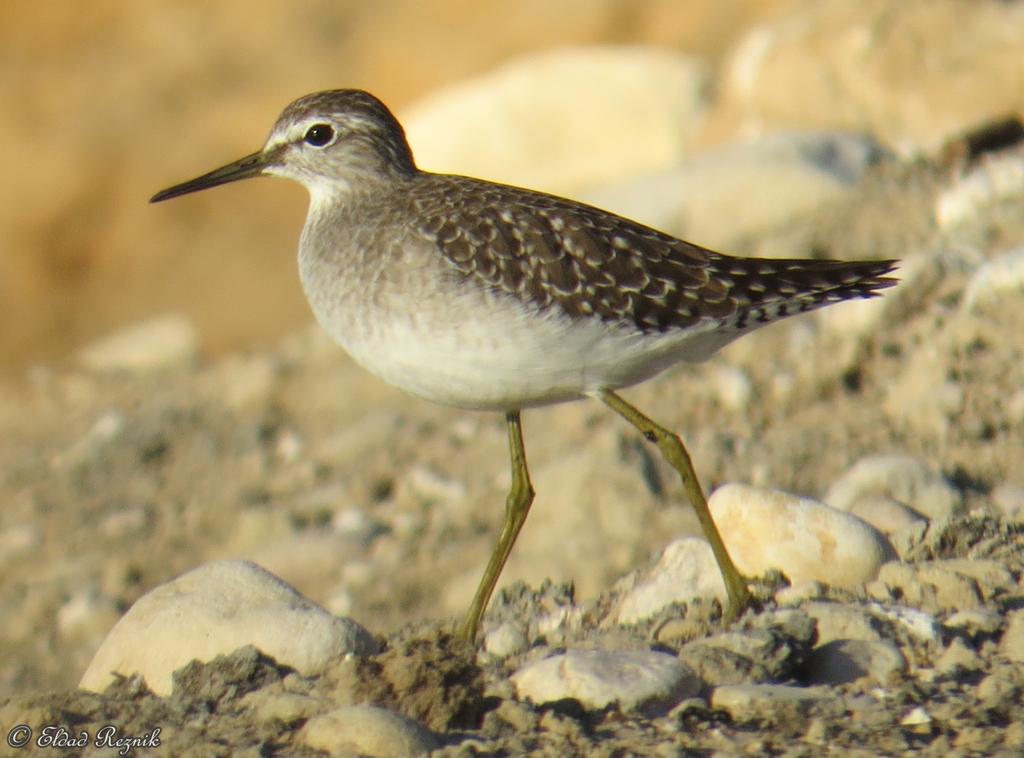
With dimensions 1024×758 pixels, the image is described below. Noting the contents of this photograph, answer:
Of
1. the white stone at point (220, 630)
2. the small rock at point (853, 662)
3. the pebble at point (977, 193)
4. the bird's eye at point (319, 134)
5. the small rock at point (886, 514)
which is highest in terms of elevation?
the bird's eye at point (319, 134)

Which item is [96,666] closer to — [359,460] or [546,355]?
[546,355]

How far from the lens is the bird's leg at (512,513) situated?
20.8ft

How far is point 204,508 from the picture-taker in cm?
1019

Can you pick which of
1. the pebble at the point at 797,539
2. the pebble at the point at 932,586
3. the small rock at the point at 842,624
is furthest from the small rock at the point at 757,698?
the pebble at the point at 797,539

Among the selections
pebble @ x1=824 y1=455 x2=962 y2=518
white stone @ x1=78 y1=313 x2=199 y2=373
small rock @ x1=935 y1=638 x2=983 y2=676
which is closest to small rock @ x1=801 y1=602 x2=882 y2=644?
small rock @ x1=935 y1=638 x2=983 y2=676

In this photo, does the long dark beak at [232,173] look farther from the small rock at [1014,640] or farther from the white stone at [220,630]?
the small rock at [1014,640]

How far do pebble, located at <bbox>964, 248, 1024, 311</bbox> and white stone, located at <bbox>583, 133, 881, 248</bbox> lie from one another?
153cm

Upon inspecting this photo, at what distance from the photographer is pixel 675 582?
21.0 feet

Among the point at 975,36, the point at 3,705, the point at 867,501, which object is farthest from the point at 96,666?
the point at 975,36

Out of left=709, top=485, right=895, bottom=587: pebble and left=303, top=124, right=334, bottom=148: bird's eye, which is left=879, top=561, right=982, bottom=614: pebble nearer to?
left=709, top=485, right=895, bottom=587: pebble

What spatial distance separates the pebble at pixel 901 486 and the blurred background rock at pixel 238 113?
5.58m

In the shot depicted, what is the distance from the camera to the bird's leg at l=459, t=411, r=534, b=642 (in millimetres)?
6344

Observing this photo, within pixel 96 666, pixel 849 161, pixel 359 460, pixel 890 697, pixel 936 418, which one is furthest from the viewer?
pixel 849 161

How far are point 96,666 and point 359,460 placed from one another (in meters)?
4.43
